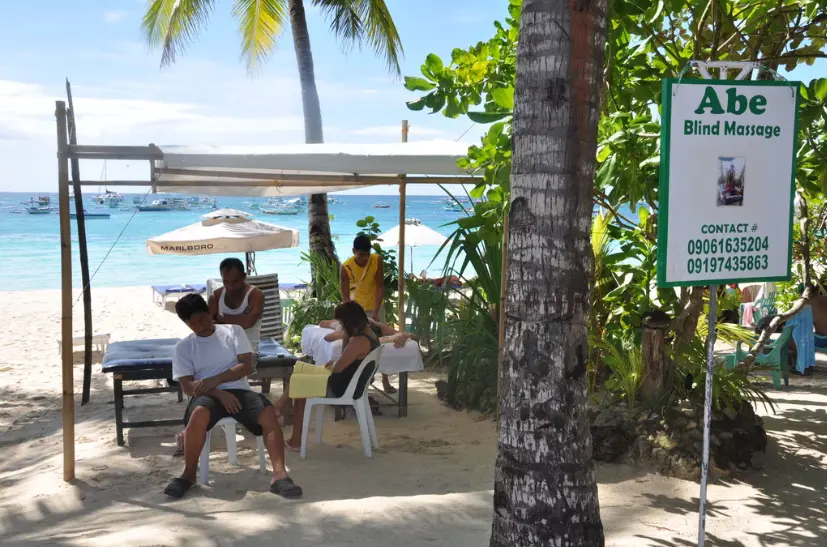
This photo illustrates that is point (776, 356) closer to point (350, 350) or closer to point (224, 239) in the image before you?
point (350, 350)

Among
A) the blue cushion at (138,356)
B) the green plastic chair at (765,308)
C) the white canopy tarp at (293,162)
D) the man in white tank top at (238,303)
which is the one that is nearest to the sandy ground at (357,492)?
the blue cushion at (138,356)

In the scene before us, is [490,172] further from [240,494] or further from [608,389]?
[240,494]

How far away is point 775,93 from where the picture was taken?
10.5ft

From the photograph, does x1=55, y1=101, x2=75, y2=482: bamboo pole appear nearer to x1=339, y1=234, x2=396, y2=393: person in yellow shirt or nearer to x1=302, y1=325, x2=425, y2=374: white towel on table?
x1=302, y1=325, x2=425, y2=374: white towel on table

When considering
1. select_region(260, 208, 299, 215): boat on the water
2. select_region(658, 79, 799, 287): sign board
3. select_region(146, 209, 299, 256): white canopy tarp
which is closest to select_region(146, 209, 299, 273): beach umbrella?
select_region(146, 209, 299, 256): white canopy tarp

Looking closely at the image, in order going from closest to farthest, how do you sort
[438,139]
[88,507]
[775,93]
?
[775,93] < [88,507] < [438,139]

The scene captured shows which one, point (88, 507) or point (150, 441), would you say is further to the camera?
point (150, 441)

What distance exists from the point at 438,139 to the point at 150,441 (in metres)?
3.23

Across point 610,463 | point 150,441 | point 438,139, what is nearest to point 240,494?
point 150,441

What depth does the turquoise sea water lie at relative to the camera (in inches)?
1344

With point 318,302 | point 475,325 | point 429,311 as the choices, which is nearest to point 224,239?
point 318,302

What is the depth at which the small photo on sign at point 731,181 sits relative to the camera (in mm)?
3158

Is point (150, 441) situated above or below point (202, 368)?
below

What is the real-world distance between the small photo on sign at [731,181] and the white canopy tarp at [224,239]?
8.22m
